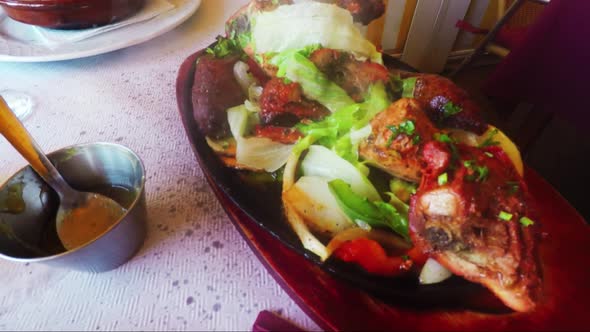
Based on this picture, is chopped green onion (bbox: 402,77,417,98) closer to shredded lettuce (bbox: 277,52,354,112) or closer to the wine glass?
shredded lettuce (bbox: 277,52,354,112)

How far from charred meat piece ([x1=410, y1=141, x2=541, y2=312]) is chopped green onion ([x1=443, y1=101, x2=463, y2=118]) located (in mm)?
231

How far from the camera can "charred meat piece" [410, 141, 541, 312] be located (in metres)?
0.66

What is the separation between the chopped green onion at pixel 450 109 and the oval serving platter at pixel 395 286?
308 mm

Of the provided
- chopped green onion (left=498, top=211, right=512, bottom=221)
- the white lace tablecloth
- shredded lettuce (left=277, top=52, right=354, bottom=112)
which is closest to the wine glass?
the white lace tablecloth

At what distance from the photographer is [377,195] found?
2.83 ft

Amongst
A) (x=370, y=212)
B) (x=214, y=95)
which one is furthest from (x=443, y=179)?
(x=214, y=95)

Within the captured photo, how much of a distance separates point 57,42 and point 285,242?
143cm

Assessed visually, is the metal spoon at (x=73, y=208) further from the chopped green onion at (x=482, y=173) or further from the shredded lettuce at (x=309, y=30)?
the chopped green onion at (x=482, y=173)

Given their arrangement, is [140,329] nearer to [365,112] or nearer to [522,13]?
[365,112]

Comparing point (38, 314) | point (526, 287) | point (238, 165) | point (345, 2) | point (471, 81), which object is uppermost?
point (345, 2)

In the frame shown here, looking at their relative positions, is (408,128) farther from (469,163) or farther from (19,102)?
(19,102)

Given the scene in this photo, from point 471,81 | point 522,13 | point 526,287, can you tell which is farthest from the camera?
point 471,81

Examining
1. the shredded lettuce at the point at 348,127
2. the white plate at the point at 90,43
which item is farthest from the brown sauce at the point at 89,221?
the white plate at the point at 90,43

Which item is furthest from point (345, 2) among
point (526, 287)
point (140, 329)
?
point (140, 329)
